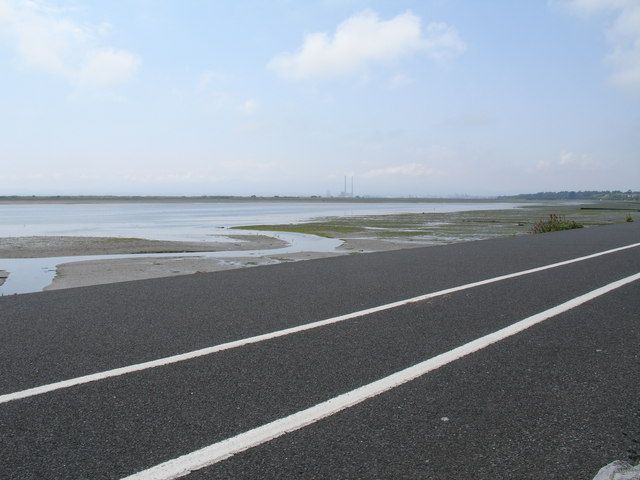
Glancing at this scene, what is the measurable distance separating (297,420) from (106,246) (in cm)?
2217

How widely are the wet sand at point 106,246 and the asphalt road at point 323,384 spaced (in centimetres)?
1444

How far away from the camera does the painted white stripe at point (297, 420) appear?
313 cm

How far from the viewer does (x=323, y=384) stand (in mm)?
4422

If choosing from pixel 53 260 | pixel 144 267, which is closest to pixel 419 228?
pixel 144 267

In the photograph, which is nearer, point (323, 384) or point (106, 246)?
point (323, 384)

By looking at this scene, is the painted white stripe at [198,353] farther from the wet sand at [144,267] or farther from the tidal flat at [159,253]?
the tidal flat at [159,253]

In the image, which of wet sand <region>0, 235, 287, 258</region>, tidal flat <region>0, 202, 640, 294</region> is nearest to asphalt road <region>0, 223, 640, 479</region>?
tidal flat <region>0, 202, 640, 294</region>

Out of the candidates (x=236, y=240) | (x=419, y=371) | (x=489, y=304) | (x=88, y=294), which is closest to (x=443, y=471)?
(x=419, y=371)

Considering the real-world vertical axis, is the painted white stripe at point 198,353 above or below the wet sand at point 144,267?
above

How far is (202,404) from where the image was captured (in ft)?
13.2

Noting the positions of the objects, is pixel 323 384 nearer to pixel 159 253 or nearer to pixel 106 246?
pixel 159 253

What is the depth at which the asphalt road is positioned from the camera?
326cm

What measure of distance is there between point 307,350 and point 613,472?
299cm

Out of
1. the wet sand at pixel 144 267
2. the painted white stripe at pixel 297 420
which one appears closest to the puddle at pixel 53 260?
the wet sand at pixel 144 267
